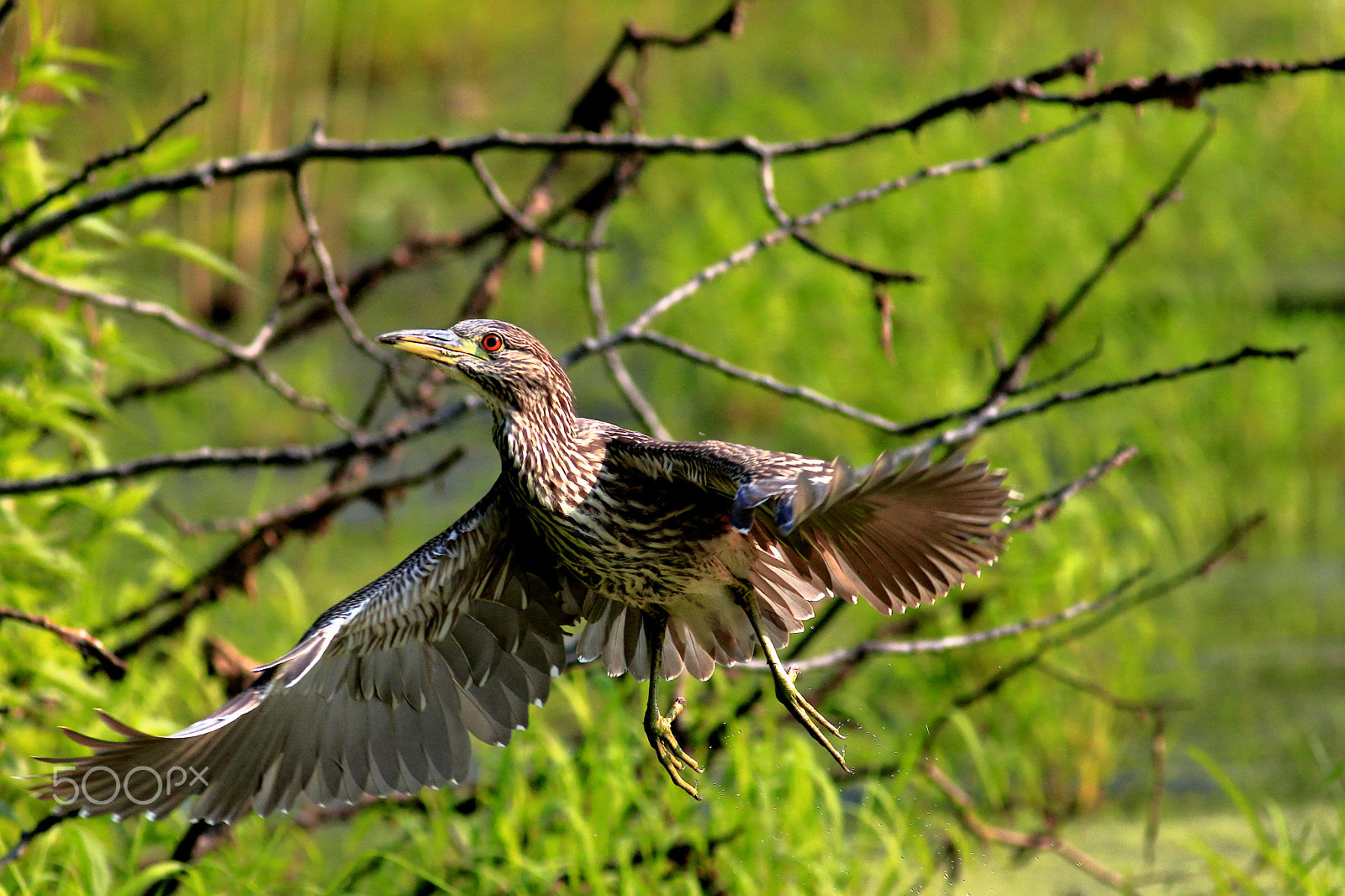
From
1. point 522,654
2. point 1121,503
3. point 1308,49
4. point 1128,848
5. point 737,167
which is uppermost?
point 1308,49

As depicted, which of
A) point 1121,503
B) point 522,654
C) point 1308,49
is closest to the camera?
point 522,654

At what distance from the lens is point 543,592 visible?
2.62 meters

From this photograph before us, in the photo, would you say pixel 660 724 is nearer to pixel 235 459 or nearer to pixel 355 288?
pixel 235 459

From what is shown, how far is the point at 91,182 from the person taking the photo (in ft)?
12.3

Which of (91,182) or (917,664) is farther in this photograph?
(917,664)

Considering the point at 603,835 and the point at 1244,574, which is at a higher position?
the point at 1244,574

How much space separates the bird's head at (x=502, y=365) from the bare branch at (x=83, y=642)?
832 mm

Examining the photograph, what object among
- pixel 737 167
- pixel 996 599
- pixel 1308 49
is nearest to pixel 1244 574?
pixel 996 599

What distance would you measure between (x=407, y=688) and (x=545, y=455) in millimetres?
538

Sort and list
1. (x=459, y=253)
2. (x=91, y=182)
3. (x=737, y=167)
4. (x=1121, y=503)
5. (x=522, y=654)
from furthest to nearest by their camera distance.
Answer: (x=737, y=167)
(x=1121, y=503)
(x=459, y=253)
(x=91, y=182)
(x=522, y=654)

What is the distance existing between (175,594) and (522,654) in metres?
1.49

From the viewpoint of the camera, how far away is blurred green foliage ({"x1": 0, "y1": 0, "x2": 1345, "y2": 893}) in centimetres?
→ 385

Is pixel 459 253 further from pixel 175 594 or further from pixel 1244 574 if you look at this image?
pixel 1244 574

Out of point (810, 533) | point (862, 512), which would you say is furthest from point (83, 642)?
point (862, 512)
